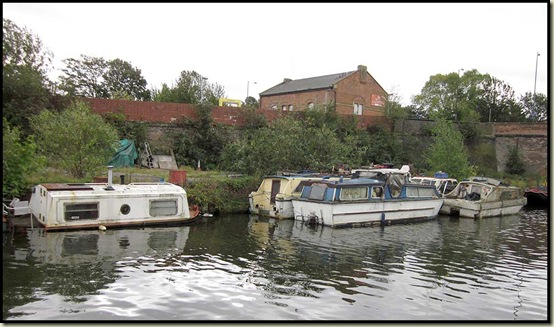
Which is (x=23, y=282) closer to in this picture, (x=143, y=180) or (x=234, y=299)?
(x=234, y=299)

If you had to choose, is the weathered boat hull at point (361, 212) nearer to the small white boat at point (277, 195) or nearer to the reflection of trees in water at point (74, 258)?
the small white boat at point (277, 195)

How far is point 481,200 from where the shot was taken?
23.0 meters

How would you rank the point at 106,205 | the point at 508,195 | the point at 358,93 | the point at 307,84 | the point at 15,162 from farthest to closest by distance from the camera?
the point at 307,84 < the point at 358,93 < the point at 508,195 < the point at 106,205 < the point at 15,162

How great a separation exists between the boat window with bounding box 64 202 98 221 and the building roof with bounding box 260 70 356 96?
1245 inches

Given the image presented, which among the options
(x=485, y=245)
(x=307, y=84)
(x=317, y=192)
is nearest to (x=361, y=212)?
(x=317, y=192)

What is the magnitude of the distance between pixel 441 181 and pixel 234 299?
19702 mm

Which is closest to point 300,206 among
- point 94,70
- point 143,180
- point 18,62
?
point 143,180

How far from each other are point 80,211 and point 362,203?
10.9m

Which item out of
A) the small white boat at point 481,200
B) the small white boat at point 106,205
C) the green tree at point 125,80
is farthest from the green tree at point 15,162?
the green tree at point 125,80

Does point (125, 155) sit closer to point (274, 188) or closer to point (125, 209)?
point (274, 188)

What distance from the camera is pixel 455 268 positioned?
1257cm

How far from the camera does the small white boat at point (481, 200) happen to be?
22844mm

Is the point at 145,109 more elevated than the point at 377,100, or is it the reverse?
the point at 377,100

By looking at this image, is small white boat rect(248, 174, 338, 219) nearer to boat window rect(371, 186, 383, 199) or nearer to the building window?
boat window rect(371, 186, 383, 199)
